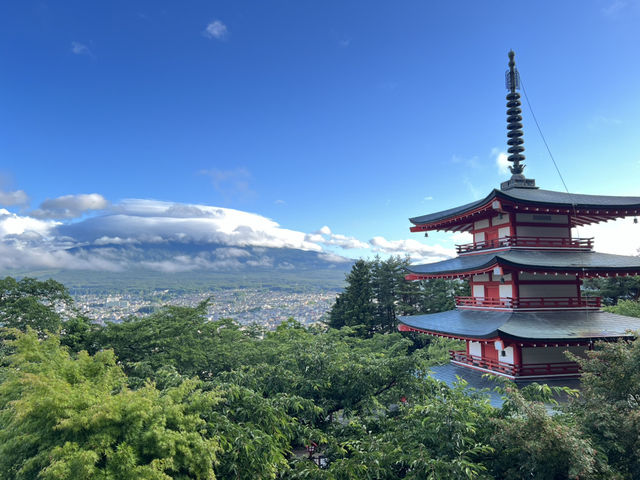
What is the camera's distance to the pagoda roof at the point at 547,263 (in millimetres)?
13406

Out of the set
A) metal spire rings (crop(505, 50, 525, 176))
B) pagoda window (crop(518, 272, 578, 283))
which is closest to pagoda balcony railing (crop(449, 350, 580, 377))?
pagoda window (crop(518, 272, 578, 283))

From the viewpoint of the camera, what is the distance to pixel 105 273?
623ft

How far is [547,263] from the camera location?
1368 centimetres

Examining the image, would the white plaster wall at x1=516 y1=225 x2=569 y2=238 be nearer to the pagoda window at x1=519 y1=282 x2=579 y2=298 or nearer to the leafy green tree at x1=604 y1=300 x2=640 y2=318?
the pagoda window at x1=519 y1=282 x2=579 y2=298

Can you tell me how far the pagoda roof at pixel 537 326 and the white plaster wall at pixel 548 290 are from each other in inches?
30.8

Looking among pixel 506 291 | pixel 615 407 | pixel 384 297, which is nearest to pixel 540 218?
pixel 506 291

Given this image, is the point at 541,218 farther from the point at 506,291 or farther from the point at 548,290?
the point at 506,291

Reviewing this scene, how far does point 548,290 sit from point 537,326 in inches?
98.4

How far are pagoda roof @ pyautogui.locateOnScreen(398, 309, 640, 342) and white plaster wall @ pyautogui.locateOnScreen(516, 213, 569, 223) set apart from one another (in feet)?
12.2

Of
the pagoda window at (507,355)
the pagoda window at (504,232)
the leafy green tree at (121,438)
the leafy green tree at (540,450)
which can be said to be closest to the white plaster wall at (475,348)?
the pagoda window at (507,355)

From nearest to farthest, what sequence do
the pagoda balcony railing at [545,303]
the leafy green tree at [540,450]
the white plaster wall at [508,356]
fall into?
the leafy green tree at [540,450] → the white plaster wall at [508,356] → the pagoda balcony railing at [545,303]

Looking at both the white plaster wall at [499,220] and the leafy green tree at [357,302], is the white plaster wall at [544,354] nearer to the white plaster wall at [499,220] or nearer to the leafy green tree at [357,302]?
the white plaster wall at [499,220]

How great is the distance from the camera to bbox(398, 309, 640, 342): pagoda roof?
12320 mm

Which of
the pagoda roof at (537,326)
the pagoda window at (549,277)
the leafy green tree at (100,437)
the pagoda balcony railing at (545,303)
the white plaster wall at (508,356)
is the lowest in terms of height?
the white plaster wall at (508,356)
